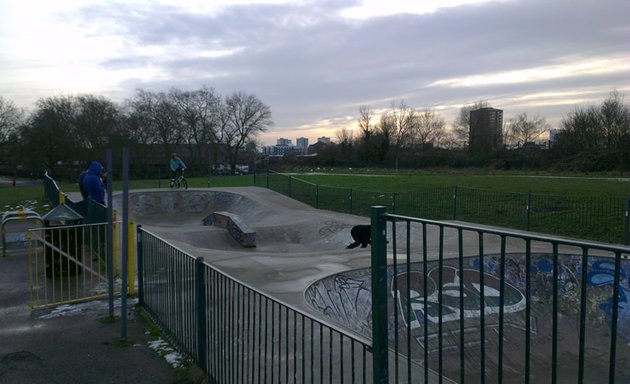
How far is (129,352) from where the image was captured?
549cm

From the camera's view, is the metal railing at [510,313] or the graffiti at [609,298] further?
the graffiti at [609,298]

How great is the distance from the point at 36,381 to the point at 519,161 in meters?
59.5

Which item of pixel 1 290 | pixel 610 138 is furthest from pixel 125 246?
pixel 610 138

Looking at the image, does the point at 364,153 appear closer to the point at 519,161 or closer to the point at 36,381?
the point at 519,161

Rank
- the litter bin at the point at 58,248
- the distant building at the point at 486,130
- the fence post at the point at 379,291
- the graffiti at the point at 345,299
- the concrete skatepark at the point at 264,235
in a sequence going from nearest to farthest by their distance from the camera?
the fence post at the point at 379,291 → the graffiti at the point at 345,299 → the litter bin at the point at 58,248 → the concrete skatepark at the point at 264,235 → the distant building at the point at 486,130

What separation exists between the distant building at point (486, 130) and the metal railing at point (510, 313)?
65691 millimetres

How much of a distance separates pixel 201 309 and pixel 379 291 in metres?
2.60

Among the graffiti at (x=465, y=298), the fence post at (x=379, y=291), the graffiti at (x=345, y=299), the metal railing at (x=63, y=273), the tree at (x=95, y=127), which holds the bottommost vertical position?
the graffiti at (x=345, y=299)

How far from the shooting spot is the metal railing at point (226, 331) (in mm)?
3832

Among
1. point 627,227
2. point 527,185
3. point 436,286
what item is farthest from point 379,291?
point 527,185

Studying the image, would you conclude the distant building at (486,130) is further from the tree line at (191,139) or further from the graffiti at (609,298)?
the graffiti at (609,298)

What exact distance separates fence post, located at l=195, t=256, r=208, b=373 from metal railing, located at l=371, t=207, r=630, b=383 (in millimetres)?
1768

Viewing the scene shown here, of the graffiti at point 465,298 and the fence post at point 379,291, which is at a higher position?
the fence post at point 379,291

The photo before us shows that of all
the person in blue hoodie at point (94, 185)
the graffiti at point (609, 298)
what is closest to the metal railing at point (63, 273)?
the person in blue hoodie at point (94, 185)
